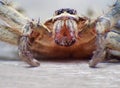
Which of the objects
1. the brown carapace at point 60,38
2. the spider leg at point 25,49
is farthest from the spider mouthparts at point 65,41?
the spider leg at point 25,49

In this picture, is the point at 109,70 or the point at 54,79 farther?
the point at 109,70

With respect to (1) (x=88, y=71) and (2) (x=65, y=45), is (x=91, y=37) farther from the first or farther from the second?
(1) (x=88, y=71)

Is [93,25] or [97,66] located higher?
[93,25]

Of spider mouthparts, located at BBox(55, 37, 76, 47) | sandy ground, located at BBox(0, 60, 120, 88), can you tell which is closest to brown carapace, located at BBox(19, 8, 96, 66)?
spider mouthparts, located at BBox(55, 37, 76, 47)

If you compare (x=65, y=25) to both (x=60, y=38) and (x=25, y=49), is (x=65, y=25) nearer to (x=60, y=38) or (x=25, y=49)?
(x=60, y=38)

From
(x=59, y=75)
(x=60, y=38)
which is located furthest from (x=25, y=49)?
(x=59, y=75)

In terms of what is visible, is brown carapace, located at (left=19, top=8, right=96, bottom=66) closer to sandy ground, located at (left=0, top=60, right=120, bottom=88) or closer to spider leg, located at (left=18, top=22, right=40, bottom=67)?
spider leg, located at (left=18, top=22, right=40, bottom=67)

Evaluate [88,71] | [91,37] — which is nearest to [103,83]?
[88,71]

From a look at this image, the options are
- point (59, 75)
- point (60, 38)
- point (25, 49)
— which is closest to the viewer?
point (59, 75)

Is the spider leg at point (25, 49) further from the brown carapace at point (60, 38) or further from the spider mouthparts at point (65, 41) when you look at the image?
the spider mouthparts at point (65, 41)
